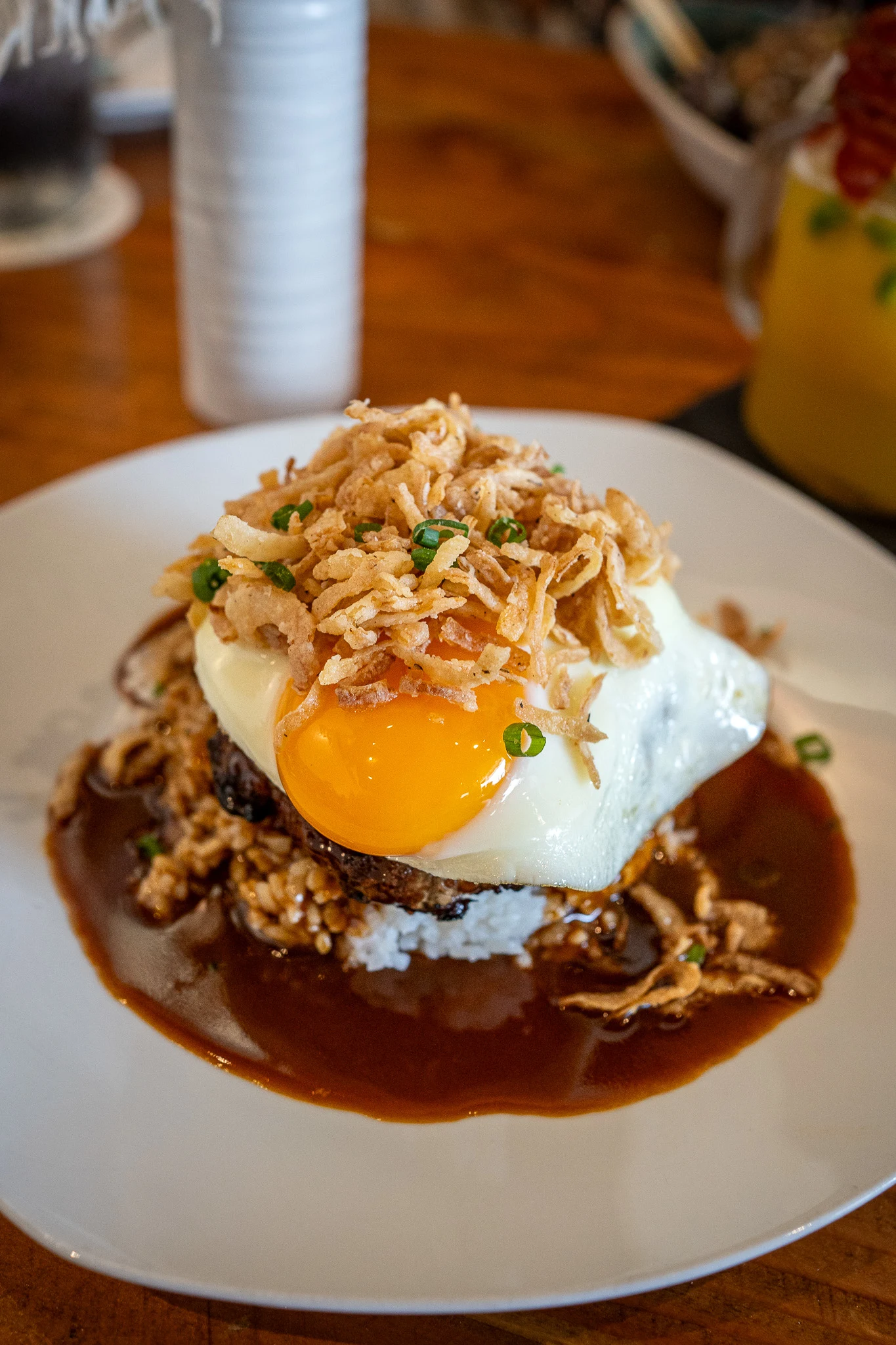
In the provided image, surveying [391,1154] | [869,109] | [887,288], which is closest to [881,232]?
[887,288]

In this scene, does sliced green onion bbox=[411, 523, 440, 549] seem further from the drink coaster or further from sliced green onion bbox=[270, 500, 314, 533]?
the drink coaster

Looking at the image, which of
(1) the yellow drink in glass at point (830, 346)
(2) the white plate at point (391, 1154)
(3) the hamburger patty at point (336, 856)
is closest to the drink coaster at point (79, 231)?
(2) the white plate at point (391, 1154)

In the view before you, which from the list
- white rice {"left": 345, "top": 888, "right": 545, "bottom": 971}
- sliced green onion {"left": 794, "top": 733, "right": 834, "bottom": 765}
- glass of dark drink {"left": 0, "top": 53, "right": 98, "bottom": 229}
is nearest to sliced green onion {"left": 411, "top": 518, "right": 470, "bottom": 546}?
white rice {"left": 345, "top": 888, "right": 545, "bottom": 971}

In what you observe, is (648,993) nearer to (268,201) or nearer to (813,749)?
(813,749)

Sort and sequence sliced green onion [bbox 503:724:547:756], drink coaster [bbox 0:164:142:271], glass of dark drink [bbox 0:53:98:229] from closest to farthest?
sliced green onion [bbox 503:724:547:756]
glass of dark drink [bbox 0:53:98:229]
drink coaster [bbox 0:164:142:271]

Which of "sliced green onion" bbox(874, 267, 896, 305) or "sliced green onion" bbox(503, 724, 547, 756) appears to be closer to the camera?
"sliced green onion" bbox(503, 724, 547, 756)

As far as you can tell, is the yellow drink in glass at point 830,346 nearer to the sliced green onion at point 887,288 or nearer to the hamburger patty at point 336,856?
the sliced green onion at point 887,288
